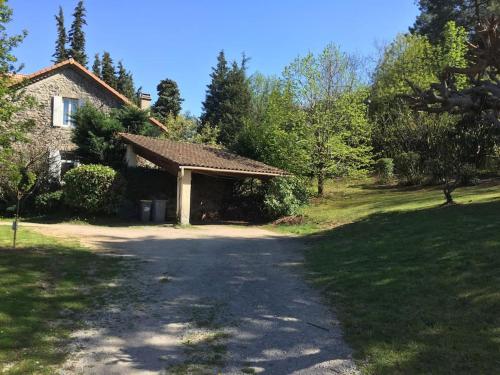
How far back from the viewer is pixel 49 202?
2003 cm

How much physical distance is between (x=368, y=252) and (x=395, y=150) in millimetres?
21642

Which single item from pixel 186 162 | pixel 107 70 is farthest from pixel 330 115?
pixel 107 70

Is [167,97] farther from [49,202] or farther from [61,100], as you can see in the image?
[49,202]

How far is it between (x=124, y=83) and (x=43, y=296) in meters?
55.1

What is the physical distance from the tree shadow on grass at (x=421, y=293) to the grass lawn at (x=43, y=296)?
319 cm

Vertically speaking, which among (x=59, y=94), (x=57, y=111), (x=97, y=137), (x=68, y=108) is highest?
(x=59, y=94)

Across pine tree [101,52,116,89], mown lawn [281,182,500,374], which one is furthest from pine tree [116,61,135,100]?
mown lawn [281,182,500,374]

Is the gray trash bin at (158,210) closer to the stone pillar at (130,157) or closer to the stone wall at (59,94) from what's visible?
the stone pillar at (130,157)

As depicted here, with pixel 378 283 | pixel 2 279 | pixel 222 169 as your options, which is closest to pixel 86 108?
pixel 222 169

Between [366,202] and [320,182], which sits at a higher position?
[320,182]

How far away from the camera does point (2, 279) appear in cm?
747

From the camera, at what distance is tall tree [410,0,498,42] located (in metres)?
40.4

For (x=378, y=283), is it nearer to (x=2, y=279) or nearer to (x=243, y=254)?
(x=243, y=254)

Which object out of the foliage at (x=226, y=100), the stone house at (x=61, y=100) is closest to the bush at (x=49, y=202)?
the stone house at (x=61, y=100)
